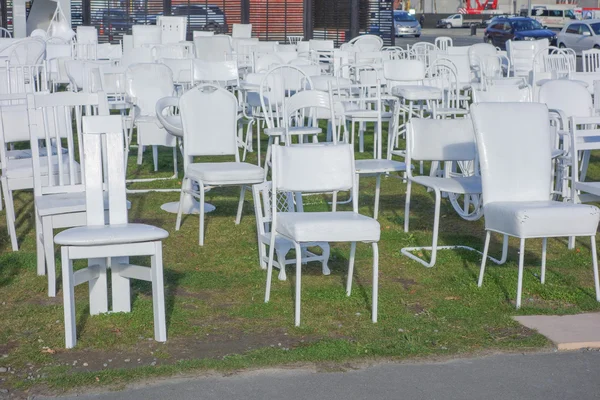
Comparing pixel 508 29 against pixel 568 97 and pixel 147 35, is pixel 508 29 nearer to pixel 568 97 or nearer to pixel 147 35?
pixel 147 35

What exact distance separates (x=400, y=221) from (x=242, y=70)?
23.2 ft

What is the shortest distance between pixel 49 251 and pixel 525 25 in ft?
126

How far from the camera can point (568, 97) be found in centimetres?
841

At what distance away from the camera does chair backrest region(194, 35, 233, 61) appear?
1507 centimetres

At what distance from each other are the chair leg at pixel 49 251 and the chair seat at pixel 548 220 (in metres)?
2.66

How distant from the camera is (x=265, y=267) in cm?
669

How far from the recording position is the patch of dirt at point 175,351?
Answer: 484cm

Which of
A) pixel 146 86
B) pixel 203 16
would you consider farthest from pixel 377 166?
pixel 203 16

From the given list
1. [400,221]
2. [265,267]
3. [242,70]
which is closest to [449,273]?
[265,267]

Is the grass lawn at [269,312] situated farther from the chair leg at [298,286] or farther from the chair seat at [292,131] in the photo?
the chair seat at [292,131]

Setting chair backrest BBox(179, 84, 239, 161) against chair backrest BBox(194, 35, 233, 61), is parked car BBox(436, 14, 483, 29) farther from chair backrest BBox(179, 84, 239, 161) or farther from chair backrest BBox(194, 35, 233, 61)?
chair backrest BBox(179, 84, 239, 161)

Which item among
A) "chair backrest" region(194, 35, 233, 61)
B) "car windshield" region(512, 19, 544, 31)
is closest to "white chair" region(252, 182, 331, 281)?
"chair backrest" region(194, 35, 233, 61)

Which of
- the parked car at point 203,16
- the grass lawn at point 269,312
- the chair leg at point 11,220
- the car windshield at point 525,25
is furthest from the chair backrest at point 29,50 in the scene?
the car windshield at point 525,25

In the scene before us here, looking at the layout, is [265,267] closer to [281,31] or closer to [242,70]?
[242,70]
